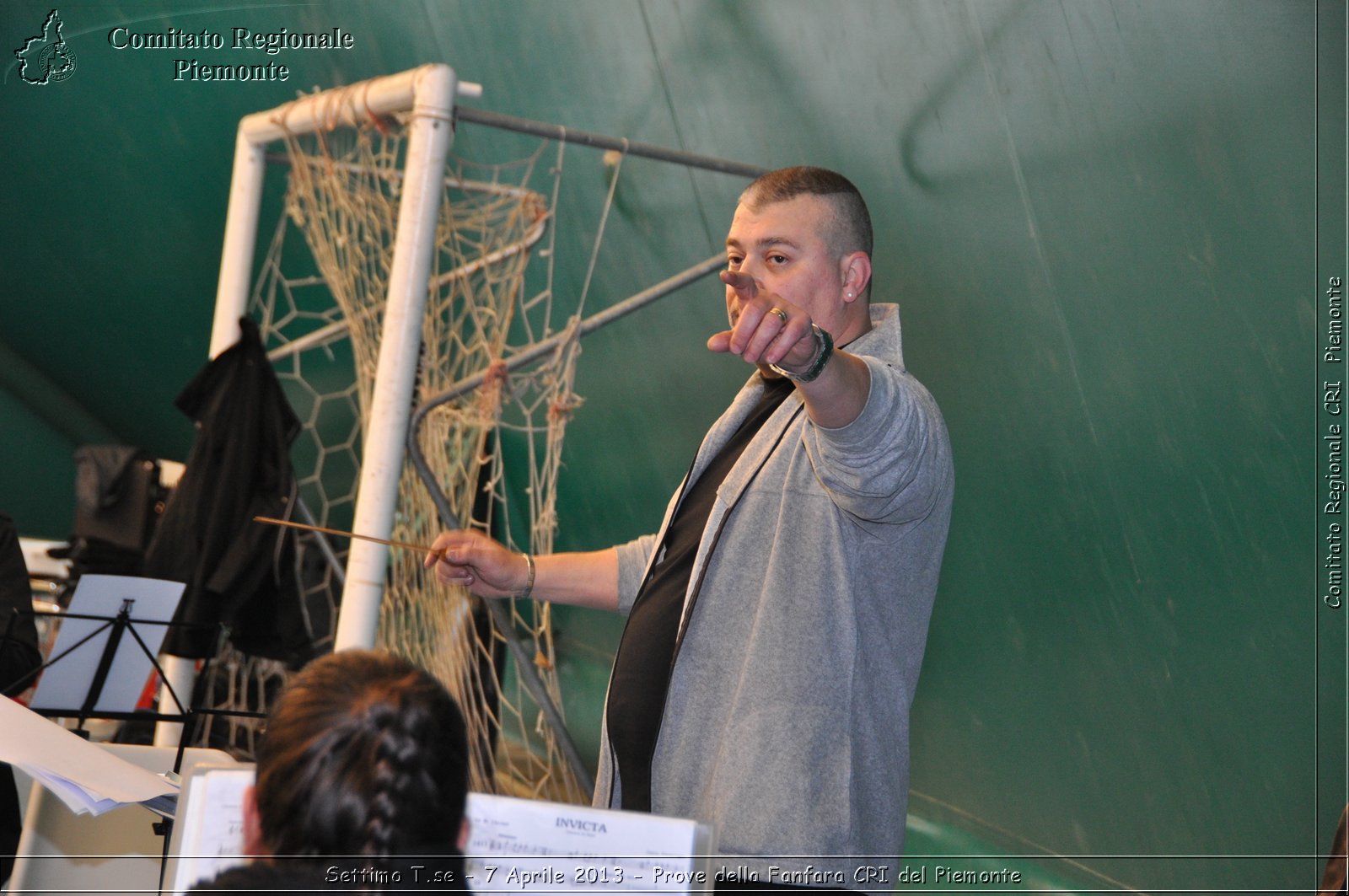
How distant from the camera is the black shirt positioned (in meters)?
1.49

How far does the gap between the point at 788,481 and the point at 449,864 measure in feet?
2.26

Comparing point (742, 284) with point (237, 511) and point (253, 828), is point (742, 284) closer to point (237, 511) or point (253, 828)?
point (253, 828)

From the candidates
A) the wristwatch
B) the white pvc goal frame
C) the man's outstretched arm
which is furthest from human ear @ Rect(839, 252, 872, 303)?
the white pvc goal frame

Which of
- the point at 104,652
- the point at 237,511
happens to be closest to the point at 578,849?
the point at 104,652

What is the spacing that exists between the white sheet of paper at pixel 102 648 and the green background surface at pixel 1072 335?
1680mm

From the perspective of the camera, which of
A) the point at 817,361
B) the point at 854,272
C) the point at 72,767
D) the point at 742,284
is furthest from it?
the point at 854,272

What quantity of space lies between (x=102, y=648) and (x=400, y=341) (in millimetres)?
893

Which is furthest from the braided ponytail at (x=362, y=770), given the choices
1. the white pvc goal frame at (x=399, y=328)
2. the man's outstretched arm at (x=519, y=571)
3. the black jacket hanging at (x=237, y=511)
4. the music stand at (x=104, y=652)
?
the black jacket hanging at (x=237, y=511)

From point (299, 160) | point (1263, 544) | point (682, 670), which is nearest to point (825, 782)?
point (682, 670)

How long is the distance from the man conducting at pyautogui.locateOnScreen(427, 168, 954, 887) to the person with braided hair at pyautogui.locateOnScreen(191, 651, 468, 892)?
1.48 ft

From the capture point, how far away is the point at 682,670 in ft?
4.79

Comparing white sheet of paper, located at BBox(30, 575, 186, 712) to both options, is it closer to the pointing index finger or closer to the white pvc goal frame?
the white pvc goal frame

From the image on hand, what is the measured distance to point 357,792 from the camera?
0.89 m

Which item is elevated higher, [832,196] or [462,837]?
[832,196]
